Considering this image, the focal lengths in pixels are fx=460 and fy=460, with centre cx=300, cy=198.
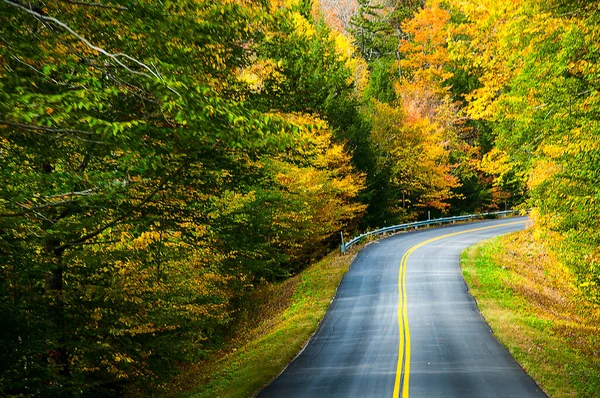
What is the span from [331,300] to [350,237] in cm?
1467

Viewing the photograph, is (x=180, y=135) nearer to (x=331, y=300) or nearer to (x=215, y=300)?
(x=215, y=300)

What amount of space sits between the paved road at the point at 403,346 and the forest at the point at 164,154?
143 inches

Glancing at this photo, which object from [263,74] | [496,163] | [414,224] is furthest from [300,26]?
[414,224]

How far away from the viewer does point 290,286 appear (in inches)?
944

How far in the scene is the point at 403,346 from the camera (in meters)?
13.2

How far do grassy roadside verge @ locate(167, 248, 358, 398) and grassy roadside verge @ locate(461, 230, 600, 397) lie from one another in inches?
246

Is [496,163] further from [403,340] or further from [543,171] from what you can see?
[403,340]

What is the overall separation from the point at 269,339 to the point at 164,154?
1051 cm

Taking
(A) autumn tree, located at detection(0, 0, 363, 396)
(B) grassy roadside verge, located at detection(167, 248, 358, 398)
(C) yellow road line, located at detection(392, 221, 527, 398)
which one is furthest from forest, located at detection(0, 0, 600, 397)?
(C) yellow road line, located at detection(392, 221, 527, 398)

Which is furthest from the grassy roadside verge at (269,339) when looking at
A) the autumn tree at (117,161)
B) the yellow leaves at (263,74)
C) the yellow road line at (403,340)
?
the yellow leaves at (263,74)

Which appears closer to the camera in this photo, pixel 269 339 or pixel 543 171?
pixel 269 339

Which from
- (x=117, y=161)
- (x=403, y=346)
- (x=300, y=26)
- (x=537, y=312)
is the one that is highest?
(x=300, y=26)

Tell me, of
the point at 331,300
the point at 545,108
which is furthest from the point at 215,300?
the point at 545,108

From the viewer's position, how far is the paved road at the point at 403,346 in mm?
10359
